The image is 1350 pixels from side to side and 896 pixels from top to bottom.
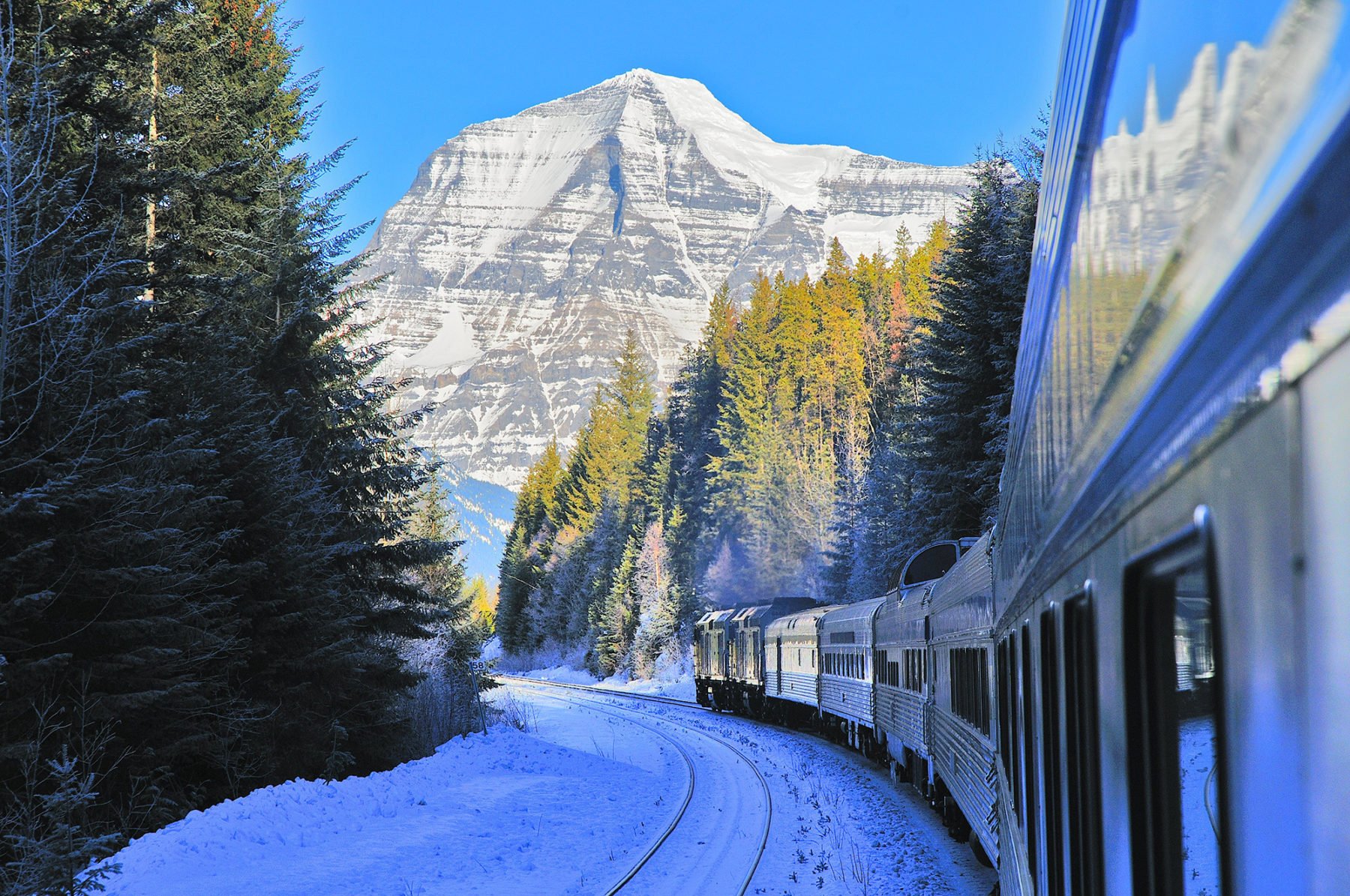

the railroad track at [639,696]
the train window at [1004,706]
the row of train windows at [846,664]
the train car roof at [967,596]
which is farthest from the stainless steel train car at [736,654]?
the train window at [1004,706]

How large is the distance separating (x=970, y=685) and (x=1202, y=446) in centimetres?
969

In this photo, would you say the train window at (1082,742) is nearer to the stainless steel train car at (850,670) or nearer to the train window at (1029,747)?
the train window at (1029,747)

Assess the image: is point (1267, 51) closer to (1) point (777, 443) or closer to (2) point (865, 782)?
(2) point (865, 782)

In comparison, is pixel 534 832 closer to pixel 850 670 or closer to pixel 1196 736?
pixel 850 670

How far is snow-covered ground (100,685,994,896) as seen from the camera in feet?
41.3

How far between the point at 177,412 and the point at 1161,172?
652 inches

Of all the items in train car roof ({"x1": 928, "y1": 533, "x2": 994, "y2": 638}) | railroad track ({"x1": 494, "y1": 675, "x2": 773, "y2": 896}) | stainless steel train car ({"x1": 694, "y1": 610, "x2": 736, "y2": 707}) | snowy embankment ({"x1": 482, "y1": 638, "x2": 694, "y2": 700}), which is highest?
train car roof ({"x1": 928, "y1": 533, "x2": 994, "y2": 638})

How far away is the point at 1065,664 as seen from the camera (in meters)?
3.13

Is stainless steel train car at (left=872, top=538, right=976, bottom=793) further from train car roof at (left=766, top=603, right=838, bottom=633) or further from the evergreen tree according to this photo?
the evergreen tree

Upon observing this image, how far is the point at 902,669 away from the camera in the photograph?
694 inches

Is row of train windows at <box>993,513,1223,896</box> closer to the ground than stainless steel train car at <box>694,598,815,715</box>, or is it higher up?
higher up

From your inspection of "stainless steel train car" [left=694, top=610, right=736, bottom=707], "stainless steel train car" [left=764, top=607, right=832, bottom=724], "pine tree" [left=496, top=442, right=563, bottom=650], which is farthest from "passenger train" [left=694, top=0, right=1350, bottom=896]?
"pine tree" [left=496, top=442, right=563, bottom=650]

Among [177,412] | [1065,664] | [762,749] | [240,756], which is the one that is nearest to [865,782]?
[762,749]

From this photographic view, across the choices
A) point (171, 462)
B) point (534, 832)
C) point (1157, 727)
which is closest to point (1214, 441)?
point (1157, 727)
